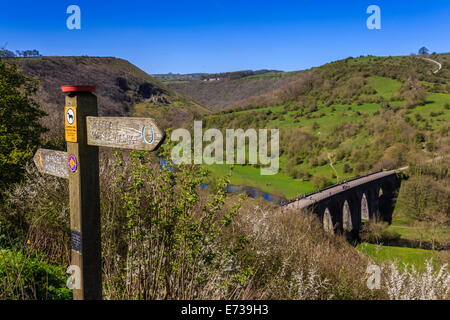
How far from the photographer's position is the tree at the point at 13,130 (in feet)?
29.0

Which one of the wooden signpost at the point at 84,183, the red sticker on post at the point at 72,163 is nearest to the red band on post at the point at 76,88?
the wooden signpost at the point at 84,183

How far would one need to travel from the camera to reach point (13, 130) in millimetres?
11148

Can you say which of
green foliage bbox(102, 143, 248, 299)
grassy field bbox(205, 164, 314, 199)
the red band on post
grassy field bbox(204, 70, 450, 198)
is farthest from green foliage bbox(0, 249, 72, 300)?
grassy field bbox(205, 164, 314, 199)

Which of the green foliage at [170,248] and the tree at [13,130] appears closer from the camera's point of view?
the green foliage at [170,248]

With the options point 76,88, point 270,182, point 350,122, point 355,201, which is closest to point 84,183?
point 76,88

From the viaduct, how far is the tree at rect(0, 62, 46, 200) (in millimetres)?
22764

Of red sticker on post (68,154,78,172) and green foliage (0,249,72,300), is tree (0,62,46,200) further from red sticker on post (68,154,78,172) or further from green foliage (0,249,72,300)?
red sticker on post (68,154,78,172)

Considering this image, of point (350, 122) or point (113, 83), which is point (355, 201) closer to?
point (350, 122)

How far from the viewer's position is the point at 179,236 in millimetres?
4207

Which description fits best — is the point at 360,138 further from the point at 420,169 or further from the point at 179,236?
the point at 179,236

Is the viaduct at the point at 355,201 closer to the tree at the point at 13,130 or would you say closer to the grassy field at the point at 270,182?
the grassy field at the point at 270,182

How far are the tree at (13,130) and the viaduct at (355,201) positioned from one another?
2276 centimetres

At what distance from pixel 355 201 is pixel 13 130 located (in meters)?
39.3
